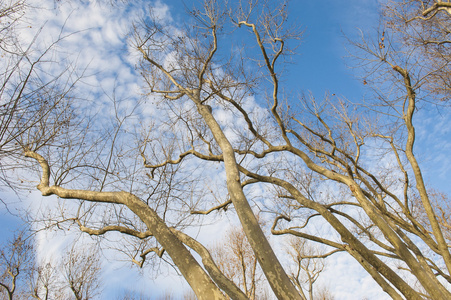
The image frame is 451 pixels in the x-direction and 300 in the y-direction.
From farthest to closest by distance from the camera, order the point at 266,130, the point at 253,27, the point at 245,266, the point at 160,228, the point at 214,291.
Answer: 1. the point at 245,266
2. the point at 266,130
3. the point at 253,27
4. the point at 160,228
5. the point at 214,291

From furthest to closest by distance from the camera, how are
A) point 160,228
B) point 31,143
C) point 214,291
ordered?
point 31,143 → point 160,228 → point 214,291

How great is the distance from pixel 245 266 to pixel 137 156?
13.3m

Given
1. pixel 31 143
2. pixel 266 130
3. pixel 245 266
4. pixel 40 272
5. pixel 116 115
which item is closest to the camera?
pixel 31 143

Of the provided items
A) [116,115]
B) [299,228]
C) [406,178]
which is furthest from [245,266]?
[116,115]

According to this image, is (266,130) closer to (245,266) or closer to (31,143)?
(31,143)

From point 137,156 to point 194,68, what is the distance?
2.42 metres

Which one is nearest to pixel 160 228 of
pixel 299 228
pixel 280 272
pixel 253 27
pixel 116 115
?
pixel 280 272

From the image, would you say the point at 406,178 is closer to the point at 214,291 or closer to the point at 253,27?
the point at 253,27

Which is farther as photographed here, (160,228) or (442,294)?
(442,294)

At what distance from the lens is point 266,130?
7043mm

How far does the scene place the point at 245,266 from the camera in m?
17.2

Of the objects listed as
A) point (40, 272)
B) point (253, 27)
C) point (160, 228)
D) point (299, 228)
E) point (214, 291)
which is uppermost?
point (40, 272)

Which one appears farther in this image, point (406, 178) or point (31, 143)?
point (406, 178)

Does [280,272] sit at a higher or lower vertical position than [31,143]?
lower
